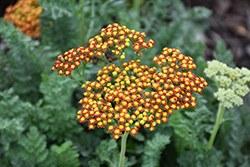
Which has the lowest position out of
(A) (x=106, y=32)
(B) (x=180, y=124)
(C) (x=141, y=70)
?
(B) (x=180, y=124)

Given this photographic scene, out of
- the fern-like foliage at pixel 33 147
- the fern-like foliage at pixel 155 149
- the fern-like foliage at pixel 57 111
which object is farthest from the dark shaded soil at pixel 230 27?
the fern-like foliage at pixel 33 147

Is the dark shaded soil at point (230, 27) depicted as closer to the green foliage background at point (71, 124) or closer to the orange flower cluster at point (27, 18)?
the green foliage background at point (71, 124)

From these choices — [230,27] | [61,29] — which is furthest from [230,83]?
[230,27]

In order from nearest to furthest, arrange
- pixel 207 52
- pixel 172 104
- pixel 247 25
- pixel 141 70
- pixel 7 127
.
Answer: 1. pixel 172 104
2. pixel 141 70
3. pixel 7 127
4. pixel 207 52
5. pixel 247 25

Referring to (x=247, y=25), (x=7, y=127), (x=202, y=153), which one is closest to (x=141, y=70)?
(x=202, y=153)

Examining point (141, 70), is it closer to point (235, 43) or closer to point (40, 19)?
point (40, 19)

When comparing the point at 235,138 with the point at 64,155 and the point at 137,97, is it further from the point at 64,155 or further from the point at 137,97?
the point at 64,155
